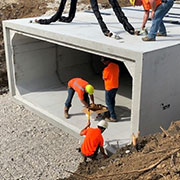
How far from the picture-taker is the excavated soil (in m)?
3.60

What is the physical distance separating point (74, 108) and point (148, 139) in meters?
3.45

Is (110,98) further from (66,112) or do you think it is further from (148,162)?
(148,162)

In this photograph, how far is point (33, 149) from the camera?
20.7 feet

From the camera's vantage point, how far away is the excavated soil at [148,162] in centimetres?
360

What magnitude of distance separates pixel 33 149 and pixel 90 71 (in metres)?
4.93

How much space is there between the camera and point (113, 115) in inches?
278

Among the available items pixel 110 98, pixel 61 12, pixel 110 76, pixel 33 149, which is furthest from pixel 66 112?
pixel 61 12

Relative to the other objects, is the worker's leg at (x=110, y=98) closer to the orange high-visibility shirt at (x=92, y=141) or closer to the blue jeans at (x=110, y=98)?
the blue jeans at (x=110, y=98)

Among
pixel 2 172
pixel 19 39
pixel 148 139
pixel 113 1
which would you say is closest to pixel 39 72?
pixel 19 39

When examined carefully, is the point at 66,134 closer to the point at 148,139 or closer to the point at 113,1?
the point at 148,139

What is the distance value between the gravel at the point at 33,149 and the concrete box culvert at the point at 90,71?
34 cm

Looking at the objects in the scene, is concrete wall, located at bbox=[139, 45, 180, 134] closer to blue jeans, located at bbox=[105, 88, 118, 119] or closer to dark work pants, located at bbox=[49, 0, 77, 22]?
blue jeans, located at bbox=[105, 88, 118, 119]

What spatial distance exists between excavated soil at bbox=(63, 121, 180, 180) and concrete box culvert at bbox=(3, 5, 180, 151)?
819 millimetres

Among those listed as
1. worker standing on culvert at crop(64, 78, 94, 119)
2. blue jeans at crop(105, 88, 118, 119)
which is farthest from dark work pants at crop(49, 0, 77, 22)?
blue jeans at crop(105, 88, 118, 119)
